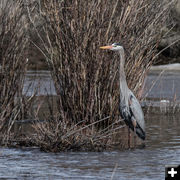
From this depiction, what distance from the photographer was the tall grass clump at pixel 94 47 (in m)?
9.03

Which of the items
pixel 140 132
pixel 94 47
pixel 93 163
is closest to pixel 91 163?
pixel 93 163

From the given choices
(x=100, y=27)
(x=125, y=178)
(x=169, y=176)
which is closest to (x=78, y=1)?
(x=100, y=27)

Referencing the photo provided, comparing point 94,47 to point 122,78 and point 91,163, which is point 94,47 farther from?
point 91,163

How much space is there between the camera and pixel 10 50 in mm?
9375

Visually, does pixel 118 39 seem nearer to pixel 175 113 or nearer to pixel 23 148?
pixel 23 148

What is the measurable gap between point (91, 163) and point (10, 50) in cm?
301

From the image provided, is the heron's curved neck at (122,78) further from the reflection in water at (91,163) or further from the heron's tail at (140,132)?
the reflection in water at (91,163)

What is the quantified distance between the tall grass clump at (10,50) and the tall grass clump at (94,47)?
1.31 feet

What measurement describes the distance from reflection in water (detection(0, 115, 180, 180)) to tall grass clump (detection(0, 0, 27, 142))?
5.30ft

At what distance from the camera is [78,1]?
29.5ft

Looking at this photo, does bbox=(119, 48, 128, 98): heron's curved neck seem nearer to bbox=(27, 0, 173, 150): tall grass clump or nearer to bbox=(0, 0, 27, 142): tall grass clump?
bbox=(27, 0, 173, 150): tall grass clump

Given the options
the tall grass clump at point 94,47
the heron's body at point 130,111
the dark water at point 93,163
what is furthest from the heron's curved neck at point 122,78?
→ the dark water at point 93,163

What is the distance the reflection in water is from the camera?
6.46 m

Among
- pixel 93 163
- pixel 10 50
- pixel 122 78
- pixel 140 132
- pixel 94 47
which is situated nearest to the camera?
pixel 93 163
